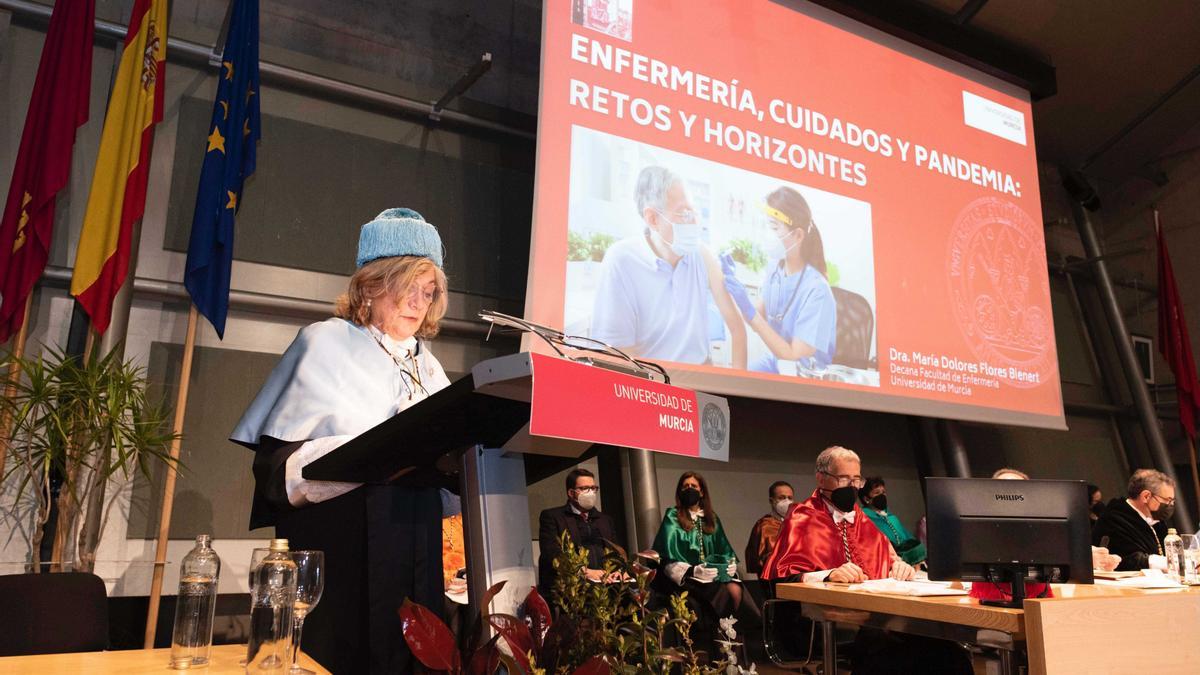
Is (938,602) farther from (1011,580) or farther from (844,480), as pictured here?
(844,480)

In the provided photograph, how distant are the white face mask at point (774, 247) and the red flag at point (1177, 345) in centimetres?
527

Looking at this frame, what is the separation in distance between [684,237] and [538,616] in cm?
439

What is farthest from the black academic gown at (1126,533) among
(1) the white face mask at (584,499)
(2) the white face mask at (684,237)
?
(1) the white face mask at (584,499)

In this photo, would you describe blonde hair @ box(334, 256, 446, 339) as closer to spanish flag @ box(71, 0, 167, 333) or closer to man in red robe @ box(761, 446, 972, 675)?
man in red robe @ box(761, 446, 972, 675)

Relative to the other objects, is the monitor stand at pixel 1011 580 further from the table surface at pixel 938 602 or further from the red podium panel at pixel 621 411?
the red podium panel at pixel 621 411

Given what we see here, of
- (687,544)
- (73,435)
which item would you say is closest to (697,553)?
(687,544)

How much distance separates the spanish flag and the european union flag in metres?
0.29

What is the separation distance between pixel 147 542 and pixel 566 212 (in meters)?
Result: 2.85

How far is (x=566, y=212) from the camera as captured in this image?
4879 millimetres

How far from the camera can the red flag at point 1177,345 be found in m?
8.48

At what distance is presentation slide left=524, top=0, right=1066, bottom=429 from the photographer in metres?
4.99

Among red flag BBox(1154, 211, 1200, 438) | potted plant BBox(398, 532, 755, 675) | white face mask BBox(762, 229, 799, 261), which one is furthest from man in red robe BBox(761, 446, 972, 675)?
red flag BBox(1154, 211, 1200, 438)

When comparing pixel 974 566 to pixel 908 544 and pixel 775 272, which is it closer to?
pixel 908 544

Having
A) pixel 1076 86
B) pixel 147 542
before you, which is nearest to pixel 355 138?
pixel 147 542
